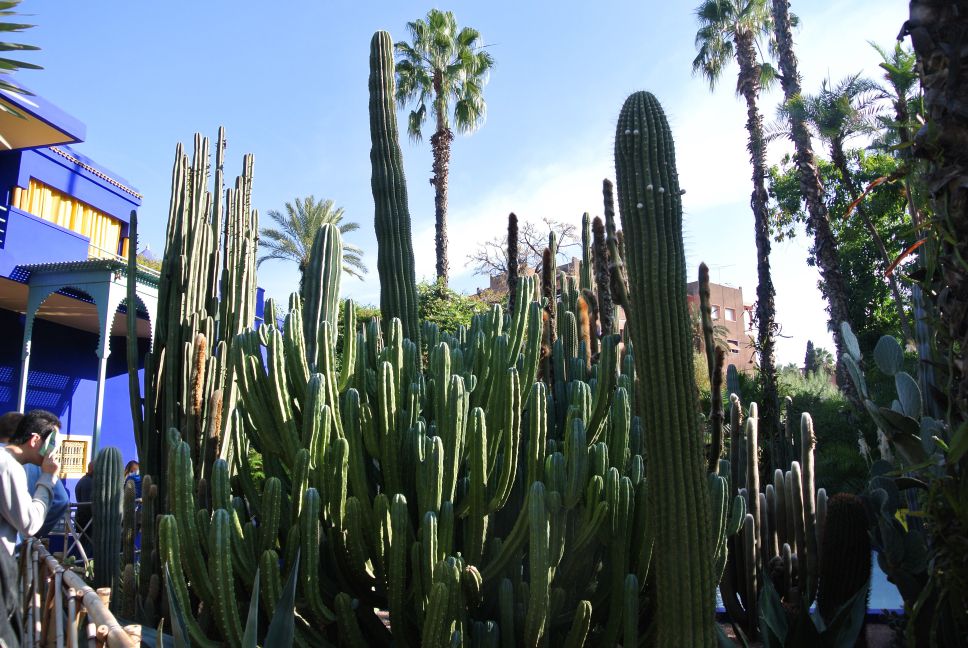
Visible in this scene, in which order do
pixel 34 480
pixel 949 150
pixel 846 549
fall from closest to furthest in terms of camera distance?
pixel 949 150
pixel 846 549
pixel 34 480

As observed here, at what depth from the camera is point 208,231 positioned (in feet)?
19.6

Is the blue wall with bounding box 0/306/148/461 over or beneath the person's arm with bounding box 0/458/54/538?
over

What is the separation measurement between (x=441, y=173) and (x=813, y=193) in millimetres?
9767

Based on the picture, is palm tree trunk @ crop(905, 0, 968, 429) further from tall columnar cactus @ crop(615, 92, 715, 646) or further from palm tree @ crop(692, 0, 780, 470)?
palm tree @ crop(692, 0, 780, 470)

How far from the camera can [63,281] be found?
12477 millimetres

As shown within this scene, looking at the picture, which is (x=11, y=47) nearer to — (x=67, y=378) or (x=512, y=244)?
(x=512, y=244)

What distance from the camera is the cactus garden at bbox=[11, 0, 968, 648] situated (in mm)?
2635

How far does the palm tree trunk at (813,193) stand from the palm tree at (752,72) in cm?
128

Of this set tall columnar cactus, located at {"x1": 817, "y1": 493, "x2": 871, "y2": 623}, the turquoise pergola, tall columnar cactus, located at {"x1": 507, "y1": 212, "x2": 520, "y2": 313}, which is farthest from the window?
tall columnar cactus, located at {"x1": 817, "y1": 493, "x2": 871, "y2": 623}

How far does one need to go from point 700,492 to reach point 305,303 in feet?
9.40

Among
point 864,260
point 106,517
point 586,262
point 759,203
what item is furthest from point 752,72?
point 106,517

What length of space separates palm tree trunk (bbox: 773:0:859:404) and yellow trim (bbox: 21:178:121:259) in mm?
15005

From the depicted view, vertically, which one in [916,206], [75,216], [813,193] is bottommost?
[916,206]

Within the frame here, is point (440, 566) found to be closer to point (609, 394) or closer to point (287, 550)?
point (287, 550)
